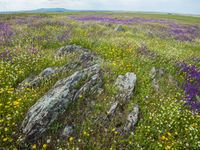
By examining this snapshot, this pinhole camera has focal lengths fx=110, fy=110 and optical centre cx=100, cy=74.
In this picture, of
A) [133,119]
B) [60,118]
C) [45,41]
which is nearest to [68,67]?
[60,118]

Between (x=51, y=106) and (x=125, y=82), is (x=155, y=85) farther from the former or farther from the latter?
(x=51, y=106)

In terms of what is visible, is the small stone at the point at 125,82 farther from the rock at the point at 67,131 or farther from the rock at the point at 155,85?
the rock at the point at 67,131

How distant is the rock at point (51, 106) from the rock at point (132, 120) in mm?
1934

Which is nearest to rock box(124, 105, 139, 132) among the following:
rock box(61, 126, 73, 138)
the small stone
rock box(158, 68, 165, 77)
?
the small stone

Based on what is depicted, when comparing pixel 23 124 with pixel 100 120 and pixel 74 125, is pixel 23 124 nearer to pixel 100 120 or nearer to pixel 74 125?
pixel 74 125

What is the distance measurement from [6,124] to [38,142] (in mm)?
1253

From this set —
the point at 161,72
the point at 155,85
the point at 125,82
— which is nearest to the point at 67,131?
the point at 125,82

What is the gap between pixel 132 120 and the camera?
153 inches

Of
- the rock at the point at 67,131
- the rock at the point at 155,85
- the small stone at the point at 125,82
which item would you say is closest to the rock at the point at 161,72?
the rock at the point at 155,85

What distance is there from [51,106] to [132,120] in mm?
2838

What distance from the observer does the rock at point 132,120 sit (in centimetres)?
373

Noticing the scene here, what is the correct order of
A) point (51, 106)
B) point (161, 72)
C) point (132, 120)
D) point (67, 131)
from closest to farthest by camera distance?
point (67, 131)
point (51, 106)
point (132, 120)
point (161, 72)

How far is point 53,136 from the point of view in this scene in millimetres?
3332

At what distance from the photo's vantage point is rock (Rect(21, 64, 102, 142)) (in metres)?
3.21
